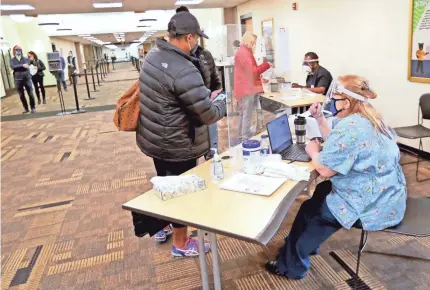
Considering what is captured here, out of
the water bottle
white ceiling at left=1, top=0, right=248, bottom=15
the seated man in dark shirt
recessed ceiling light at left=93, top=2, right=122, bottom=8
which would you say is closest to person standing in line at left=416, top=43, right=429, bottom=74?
the seated man in dark shirt

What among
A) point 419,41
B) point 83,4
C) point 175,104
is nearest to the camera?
point 175,104

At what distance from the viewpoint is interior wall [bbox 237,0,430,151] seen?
389cm

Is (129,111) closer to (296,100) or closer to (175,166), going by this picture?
(175,166)

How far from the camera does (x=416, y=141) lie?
389cm

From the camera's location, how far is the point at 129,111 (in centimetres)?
213

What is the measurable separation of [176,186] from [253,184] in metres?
0.35

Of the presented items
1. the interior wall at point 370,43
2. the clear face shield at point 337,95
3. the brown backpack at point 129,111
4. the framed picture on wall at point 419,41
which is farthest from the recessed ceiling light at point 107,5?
the clear face shield at point 337,95

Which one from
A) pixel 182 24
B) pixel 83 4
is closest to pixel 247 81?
pixel 182 24

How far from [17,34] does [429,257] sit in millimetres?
15610

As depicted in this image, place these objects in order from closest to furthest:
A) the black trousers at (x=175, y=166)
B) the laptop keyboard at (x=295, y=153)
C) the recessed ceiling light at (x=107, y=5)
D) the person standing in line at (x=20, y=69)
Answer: the laptop keyboard at (x=295, y=153) < the black trousers at (x=175, y=166) < the person standing in line at (x=20, y=69) < the recessed ceiling light at (x=107, y=5)

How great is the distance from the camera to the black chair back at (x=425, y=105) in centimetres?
336

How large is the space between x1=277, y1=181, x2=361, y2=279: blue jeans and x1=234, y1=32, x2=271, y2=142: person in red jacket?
A: 2.30 m

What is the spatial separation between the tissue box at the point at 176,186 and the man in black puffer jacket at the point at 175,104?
1.23 feet

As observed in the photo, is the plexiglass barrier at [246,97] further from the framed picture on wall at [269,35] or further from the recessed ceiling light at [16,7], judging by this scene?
the recessed ceiling light at [16,7]
